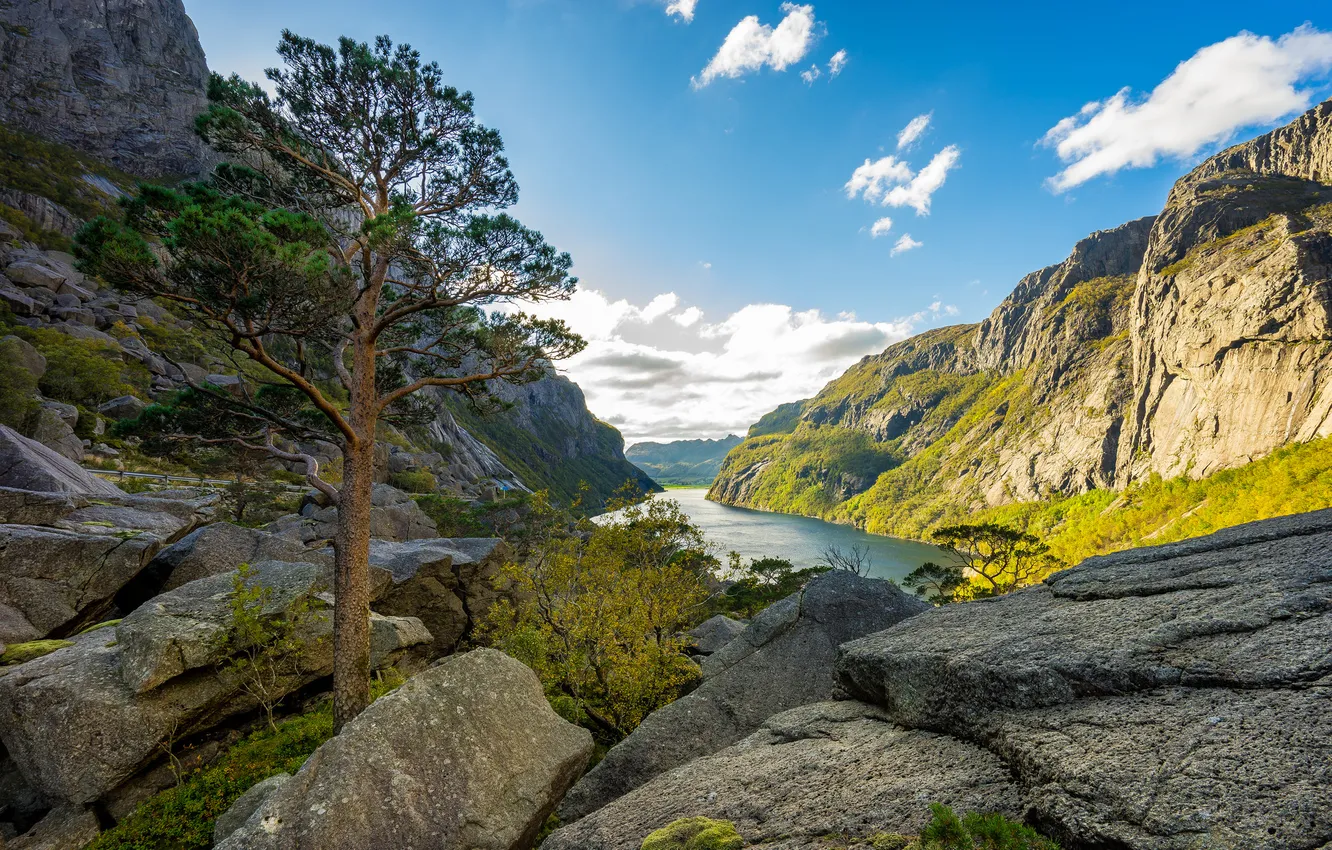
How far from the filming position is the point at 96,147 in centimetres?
12112

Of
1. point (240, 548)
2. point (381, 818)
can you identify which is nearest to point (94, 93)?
point (240, 548)

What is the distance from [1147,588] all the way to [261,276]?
14.7 m

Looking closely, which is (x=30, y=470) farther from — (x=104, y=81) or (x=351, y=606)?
(x=104, y=81)

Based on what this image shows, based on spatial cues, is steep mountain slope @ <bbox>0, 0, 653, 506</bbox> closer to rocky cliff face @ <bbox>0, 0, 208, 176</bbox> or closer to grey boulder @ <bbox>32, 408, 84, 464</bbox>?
rocky cliff face @ <bbox>0, 0, 208, 176</bbox>

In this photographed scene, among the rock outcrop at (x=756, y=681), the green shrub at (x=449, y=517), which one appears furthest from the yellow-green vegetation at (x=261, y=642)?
the green shrub at (x=449, y=517)

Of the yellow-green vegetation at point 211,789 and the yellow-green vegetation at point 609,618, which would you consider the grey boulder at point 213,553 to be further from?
the yellow-green vegetation at point 609,618

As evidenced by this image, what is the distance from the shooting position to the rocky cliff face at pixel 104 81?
118375 mm

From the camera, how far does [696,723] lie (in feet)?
35.7

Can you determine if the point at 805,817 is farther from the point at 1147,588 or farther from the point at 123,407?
the point at 123,407

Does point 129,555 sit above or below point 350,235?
below

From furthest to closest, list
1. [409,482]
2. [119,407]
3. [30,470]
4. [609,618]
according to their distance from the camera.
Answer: [409,482]
[119,407]
[30,470]
[609,618]

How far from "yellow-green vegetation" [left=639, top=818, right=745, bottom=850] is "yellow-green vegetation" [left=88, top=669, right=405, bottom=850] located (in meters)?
9.70

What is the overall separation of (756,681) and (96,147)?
19097 cm

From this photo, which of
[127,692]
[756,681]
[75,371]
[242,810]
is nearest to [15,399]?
[75,371]
